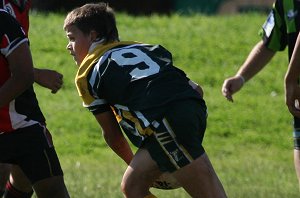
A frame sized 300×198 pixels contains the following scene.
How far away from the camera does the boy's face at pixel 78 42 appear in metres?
6.07

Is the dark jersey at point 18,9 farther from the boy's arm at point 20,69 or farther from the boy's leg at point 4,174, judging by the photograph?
the boy's leg at point 4,174

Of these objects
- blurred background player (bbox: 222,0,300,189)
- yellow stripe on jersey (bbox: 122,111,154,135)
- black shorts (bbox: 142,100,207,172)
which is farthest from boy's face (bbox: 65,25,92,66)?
blurred background player (bbox: 222,0,300,189)

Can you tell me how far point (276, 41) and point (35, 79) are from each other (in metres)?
1.65

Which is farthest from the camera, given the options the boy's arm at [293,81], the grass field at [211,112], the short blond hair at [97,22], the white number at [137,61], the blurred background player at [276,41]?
the grass field at [211,112]

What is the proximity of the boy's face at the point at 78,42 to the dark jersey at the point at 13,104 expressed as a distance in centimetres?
34

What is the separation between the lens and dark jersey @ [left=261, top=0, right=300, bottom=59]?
6.54 meters

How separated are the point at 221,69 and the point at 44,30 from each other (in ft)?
11.0

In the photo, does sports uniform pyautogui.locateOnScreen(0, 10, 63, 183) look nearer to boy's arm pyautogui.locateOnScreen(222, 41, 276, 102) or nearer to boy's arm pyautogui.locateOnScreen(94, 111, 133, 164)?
boy's arm pyautogui.locateOnScreen(94, 111, 133, 164)

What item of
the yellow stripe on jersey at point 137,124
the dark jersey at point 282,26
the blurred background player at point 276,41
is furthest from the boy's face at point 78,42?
the dark jersey at point 282,26

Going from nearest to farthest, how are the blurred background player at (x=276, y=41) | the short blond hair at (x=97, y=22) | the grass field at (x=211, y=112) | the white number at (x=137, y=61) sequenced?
the white number at (x=137, y=61) → the short blond hair at (x=97, y=22) → the blurred background player at (x=276, y=41) → the grass field at (x=211, y=112)

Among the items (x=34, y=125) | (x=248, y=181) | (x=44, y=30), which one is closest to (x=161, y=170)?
(x=34, y=125)

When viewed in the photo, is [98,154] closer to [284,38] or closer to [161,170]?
[284,38]

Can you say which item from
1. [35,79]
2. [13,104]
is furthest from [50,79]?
[13,104]

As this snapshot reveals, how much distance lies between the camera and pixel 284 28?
22.1ft
